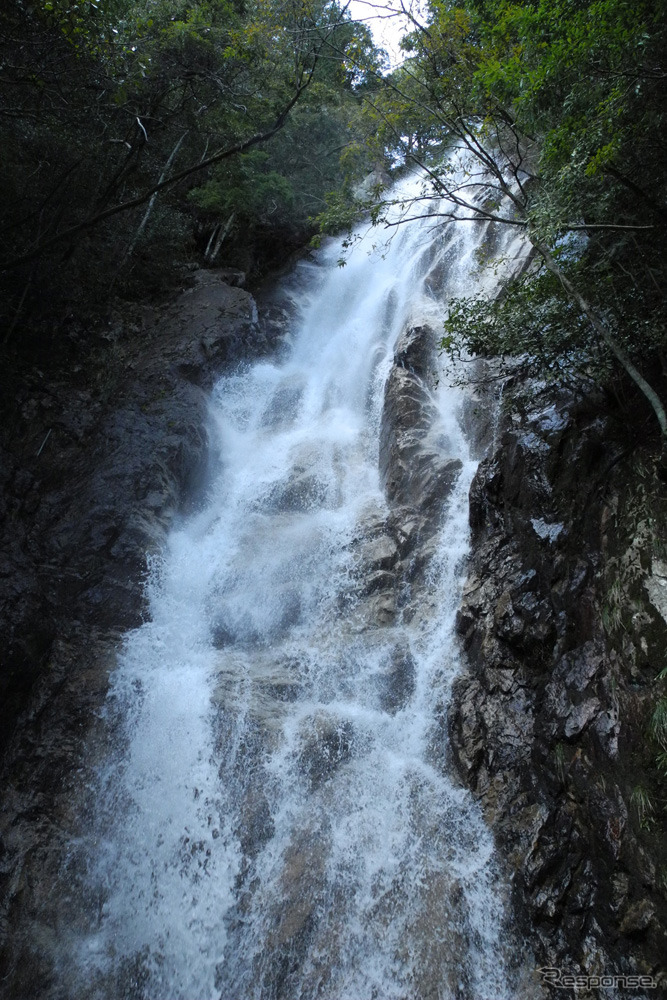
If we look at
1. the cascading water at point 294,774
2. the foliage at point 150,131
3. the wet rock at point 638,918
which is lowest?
the cascading water at point 294,774

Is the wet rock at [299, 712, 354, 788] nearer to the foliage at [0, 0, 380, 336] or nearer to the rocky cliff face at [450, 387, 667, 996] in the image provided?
the rocky cliff face at [450, 387, 667, 996]

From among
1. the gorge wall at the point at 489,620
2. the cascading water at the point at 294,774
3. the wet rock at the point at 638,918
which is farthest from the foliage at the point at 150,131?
the wet rock at the point at 638,918

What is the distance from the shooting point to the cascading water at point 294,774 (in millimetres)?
5996

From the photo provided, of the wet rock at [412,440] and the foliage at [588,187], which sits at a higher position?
the foliage at [588,187]

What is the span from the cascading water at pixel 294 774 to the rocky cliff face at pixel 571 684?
2.02 feet

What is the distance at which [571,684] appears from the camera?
6.43 meters

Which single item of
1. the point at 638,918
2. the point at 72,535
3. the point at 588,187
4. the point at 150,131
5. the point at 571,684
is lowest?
the point at 72,535

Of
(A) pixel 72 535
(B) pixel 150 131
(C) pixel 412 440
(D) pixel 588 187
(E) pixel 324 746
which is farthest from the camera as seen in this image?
(C) pixel 412 440

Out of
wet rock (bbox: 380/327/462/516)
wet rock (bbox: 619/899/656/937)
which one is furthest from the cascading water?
wet rock (bbox: 619/899/656/937)

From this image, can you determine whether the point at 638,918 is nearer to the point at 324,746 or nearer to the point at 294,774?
the point at 324,746

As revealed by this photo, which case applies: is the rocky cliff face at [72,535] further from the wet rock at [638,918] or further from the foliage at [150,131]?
the wet rock at [638,918]

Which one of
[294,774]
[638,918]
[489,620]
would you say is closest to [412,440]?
[489,620]

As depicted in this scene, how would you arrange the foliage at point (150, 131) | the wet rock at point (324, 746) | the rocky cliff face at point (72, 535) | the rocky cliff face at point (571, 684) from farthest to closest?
the wet rock at point (324, 746), the rocky cliff face at point (72, 535), the foliage at point (150, 131), the rocky cliff face at point (571, 684)

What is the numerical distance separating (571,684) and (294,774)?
12.5ft
